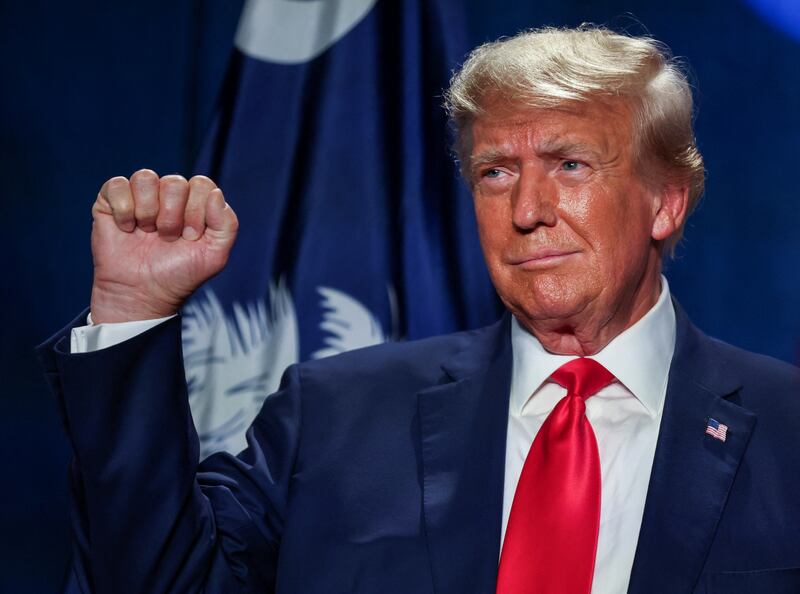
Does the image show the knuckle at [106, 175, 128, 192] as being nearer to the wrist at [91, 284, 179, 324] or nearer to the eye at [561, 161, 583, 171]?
the wrist at [91, 284, 179, 324]

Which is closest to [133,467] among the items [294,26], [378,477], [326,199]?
[378,477]

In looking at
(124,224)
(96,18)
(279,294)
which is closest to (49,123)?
(96,18)

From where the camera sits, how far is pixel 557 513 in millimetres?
1814

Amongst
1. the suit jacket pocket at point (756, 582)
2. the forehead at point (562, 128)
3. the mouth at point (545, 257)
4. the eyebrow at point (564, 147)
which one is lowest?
the suit jacket pocket at point (756, 582)

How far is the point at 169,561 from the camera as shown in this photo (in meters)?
1.71

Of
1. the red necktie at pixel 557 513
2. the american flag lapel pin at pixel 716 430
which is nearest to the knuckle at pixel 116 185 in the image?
the red necktie at pixel 557 513

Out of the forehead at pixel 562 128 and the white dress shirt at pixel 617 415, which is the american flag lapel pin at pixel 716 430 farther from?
the forehead at pixel 562 128

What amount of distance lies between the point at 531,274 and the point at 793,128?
889 mm

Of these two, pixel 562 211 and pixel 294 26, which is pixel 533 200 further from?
pixel 294 26

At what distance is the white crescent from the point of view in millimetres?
2514

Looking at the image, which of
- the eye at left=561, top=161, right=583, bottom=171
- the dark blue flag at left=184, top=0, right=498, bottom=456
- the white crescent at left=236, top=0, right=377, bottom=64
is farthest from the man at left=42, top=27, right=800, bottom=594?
the white crescent at left=236, top=0, right=377, bottom=64

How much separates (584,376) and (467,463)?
23 centimetres

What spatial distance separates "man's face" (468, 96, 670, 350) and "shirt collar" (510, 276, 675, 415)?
5 cm

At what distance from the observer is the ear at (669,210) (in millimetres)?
2057
